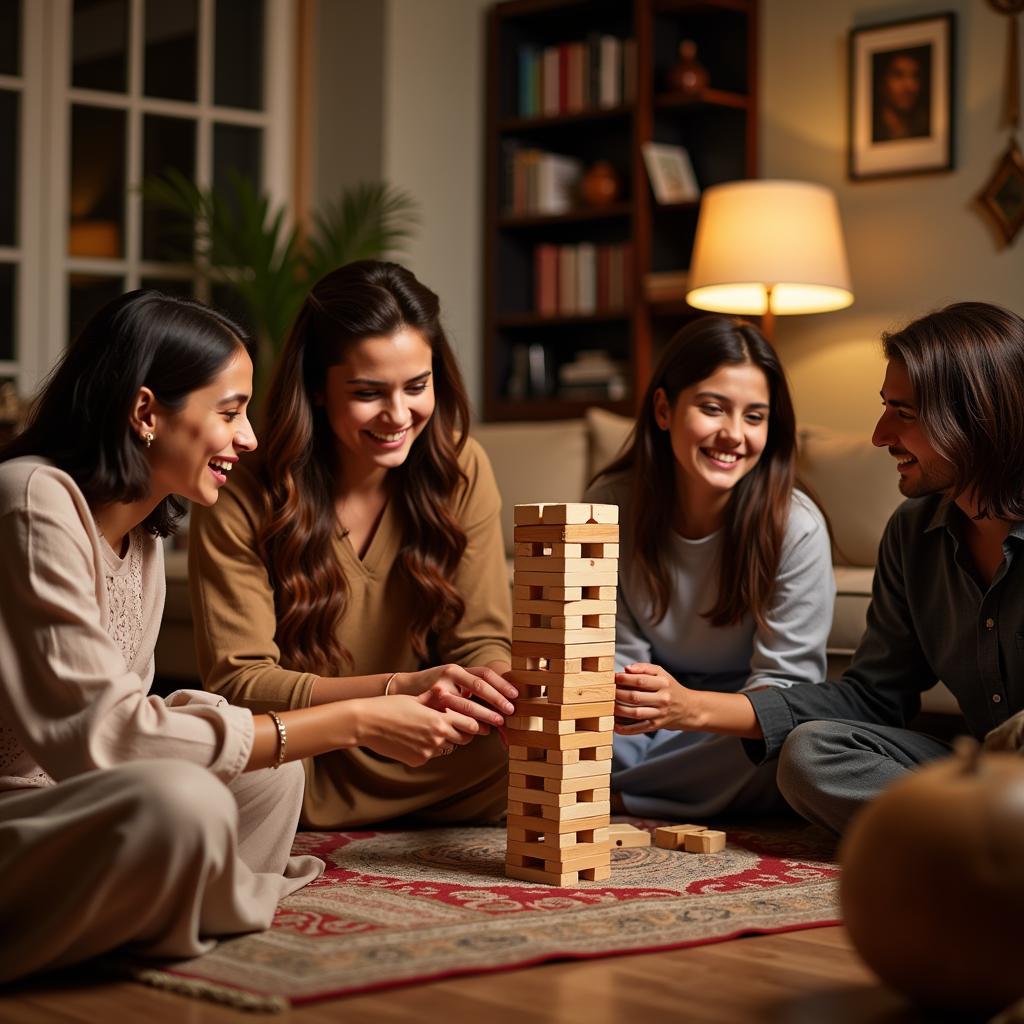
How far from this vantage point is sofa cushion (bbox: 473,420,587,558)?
15.2ft

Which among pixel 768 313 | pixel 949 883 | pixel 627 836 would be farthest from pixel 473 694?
pixel 768 313

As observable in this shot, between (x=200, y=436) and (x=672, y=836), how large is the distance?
3.68 feet

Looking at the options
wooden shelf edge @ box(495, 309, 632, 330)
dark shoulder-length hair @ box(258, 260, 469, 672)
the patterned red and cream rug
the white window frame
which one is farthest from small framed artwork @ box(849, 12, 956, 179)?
the patterned red and cream rug

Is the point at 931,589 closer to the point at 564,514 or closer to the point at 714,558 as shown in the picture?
the point at 714,558

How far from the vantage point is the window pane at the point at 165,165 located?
555cm

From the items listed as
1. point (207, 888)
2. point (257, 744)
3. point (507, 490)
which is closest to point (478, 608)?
point (257, 744)

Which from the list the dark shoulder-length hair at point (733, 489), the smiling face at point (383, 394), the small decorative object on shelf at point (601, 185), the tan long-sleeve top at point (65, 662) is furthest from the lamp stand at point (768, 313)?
the tan long-sleeve top at point (65, 662)

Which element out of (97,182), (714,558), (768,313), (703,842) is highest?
(97,182)

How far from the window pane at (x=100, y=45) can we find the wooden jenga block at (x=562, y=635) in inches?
155

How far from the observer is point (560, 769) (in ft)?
7.27

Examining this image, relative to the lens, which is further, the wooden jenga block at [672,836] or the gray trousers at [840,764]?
the wooden jenga block at [672,836]

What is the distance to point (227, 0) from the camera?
225 inches

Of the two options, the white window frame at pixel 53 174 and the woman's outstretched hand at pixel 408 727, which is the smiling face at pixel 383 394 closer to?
the woman's outstretched hand at pixel 408 727

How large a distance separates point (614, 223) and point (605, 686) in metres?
3.73
